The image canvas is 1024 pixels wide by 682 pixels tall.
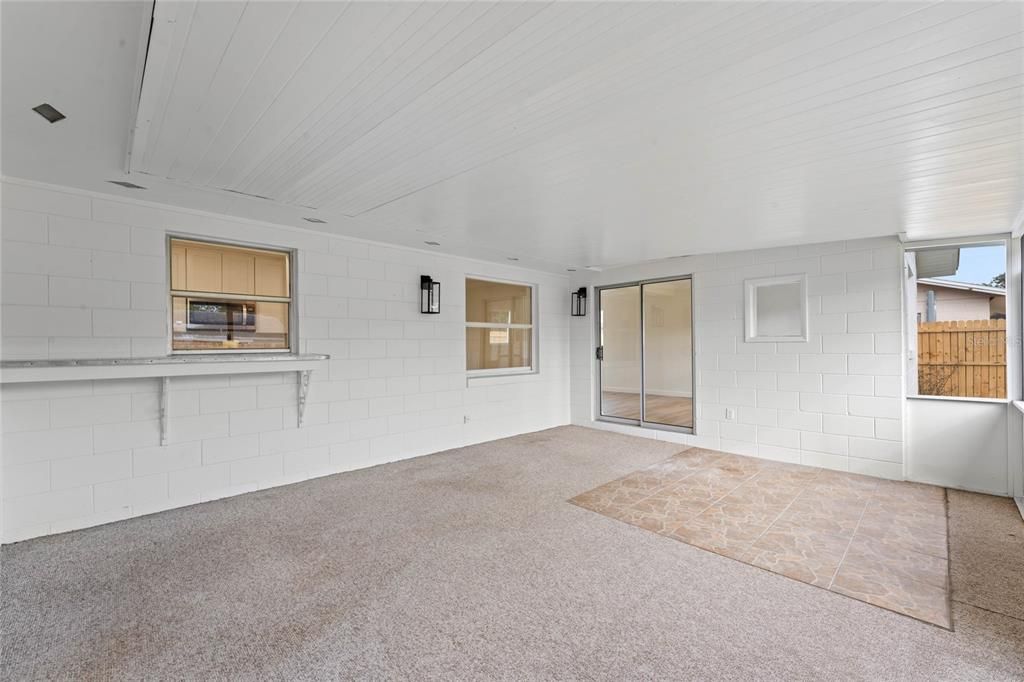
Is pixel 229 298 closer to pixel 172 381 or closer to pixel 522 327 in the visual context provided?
pixel 172 381

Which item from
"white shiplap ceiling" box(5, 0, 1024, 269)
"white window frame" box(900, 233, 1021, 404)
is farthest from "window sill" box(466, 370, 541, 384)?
"white window frame" box(900, 233, 1021, 404)

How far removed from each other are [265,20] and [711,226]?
3.80 meters

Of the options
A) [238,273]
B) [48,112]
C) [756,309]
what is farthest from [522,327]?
[48,112]

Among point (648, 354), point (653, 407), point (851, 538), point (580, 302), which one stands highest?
point (580, 302)

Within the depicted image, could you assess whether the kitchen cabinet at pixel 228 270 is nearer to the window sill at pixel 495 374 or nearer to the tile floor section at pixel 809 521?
the window sill at pixel 495 374

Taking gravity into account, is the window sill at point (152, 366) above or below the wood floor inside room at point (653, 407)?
above

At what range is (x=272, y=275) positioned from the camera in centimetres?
428

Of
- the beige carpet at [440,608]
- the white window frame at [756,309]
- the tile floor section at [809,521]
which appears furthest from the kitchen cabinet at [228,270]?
the white window frame at [756,309]

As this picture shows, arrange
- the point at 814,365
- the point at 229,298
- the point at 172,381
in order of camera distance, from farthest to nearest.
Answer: the point at 814,365 → the point at 229,298 → the point at 172,381

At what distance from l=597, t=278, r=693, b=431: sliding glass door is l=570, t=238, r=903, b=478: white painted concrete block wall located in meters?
0.34

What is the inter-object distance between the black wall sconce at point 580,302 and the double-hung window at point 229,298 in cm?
424

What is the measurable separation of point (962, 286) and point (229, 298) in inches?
268

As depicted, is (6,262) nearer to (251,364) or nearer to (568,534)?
(251,364)

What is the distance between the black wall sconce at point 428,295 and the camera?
5.27m
